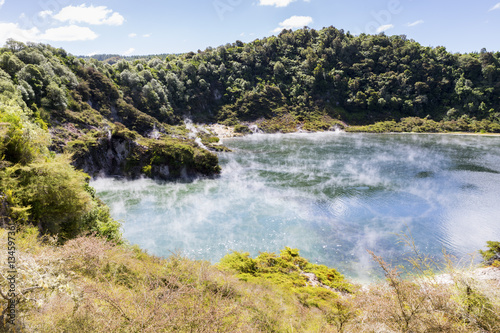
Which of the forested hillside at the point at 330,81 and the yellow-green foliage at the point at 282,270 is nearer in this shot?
the yellow-green foliage at the point at 282,270

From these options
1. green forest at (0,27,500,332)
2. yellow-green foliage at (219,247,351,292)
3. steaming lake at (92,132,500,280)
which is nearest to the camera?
green forest at (0,27,500,332)

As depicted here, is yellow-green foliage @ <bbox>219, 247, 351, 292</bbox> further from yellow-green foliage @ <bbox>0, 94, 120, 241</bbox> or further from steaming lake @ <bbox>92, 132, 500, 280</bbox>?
yellow-green foliage @ <bbox>0, 94, 120, 241</bbox>

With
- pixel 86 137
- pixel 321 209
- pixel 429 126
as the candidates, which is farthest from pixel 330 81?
pixel 86 137

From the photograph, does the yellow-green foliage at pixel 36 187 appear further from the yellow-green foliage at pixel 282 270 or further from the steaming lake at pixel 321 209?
the yellow-green foliage at pixel 282 270

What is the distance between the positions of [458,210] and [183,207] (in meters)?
30.2

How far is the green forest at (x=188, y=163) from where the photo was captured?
650 centimetres

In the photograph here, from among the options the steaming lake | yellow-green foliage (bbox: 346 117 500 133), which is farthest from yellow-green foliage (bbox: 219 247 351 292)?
yellow-green foliage (bbox: 346 117 500 133)

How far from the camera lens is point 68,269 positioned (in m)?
8.10

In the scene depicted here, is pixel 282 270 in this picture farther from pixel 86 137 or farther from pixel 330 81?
pixel 330 81

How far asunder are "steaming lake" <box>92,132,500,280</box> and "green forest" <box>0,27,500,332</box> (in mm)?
3825

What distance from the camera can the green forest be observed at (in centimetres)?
650

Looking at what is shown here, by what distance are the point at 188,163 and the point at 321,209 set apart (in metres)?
20.3

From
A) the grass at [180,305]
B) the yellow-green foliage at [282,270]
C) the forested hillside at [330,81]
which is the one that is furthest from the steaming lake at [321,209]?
the forested hillside at [330,81]

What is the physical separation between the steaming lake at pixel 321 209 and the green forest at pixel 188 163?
3825 millimetres
